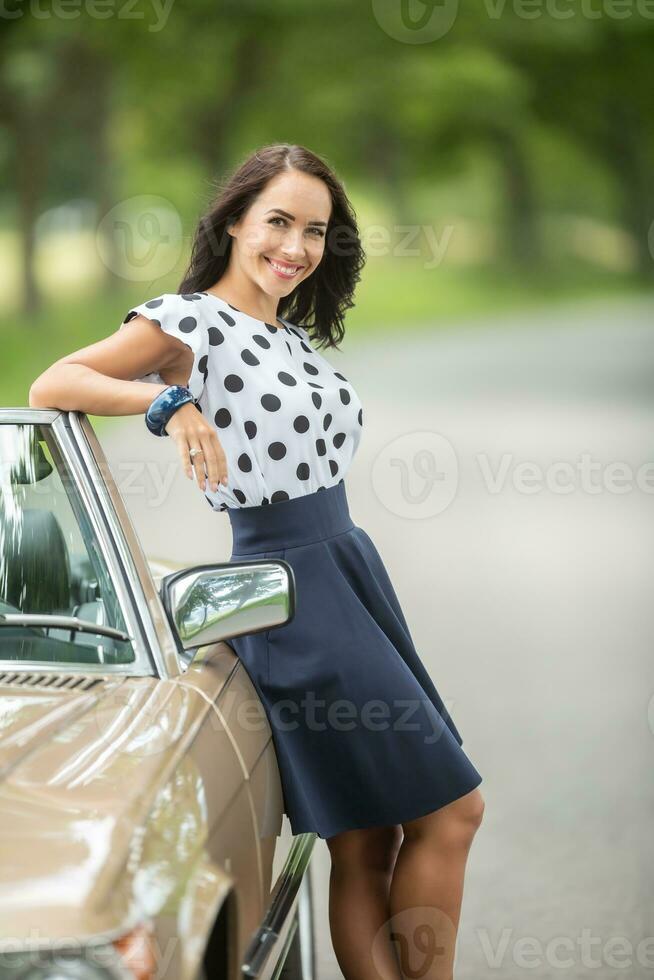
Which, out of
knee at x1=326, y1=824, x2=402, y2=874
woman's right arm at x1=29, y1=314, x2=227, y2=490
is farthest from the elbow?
knee at x1=326, y1=824, x2=402, y2=874

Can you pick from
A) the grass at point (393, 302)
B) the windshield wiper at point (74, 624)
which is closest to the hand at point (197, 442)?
the windshield wiper at point (74, 624)

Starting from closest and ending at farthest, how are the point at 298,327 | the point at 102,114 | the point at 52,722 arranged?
the point at 52,722 < the point at 298,327 < the point at 102,114

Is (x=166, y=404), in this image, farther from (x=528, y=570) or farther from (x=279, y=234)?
(x=528, y=570)

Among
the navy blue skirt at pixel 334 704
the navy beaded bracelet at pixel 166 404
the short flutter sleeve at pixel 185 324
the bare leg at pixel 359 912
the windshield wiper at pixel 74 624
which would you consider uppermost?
the short flutter sleeve at pixel 185 324

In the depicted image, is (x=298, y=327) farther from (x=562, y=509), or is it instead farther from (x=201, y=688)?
(x=562, y=509)

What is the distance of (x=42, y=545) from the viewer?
2.26m

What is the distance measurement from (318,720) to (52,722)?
66 centimetres

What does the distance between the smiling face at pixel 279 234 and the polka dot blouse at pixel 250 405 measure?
0.56ft

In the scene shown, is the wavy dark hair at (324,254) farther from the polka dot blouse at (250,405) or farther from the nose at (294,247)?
the polka dot blouse at (250,405)

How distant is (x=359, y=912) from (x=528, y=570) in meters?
7.41

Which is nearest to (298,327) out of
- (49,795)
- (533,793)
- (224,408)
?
A: (224,408)

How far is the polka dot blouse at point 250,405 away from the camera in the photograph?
241 cm

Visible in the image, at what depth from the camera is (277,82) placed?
17.5m

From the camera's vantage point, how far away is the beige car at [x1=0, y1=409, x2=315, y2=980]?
135 centimetres
